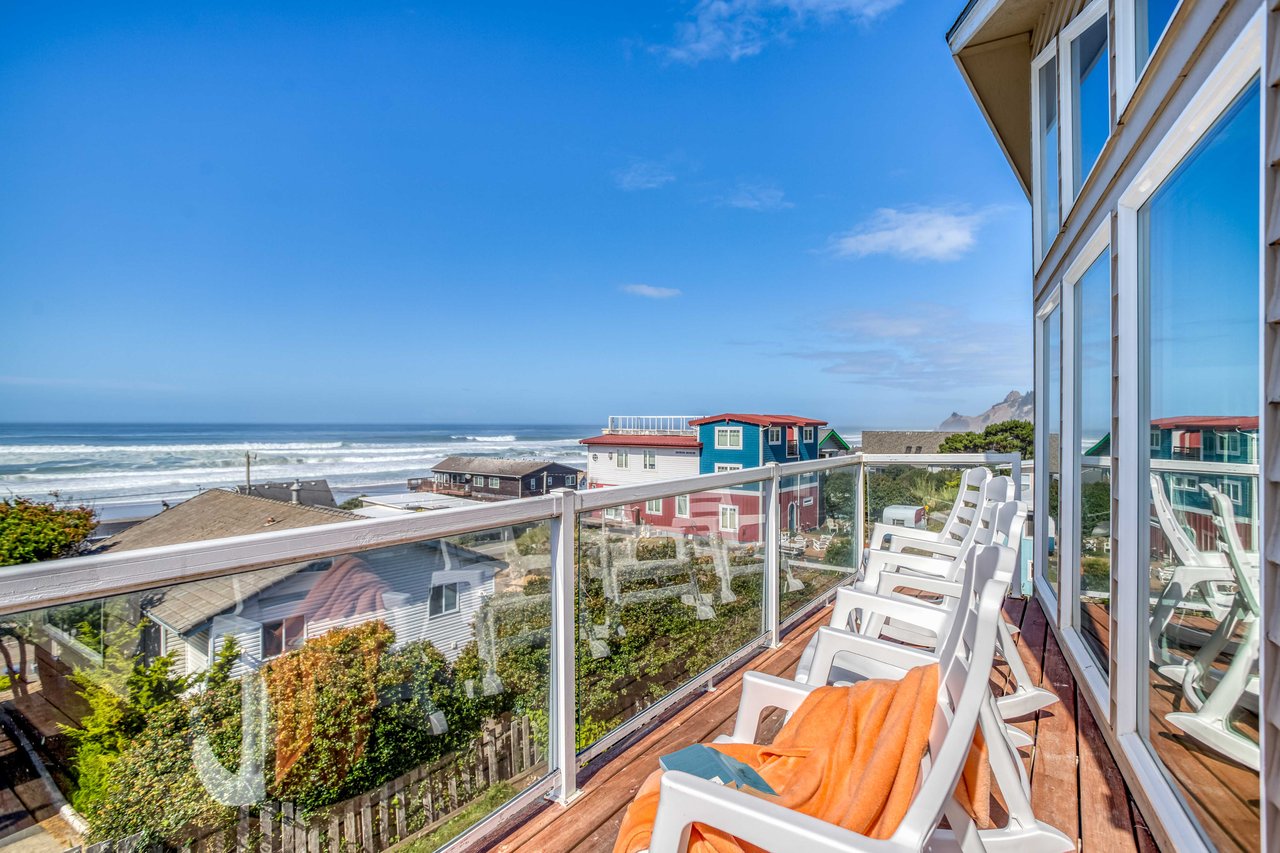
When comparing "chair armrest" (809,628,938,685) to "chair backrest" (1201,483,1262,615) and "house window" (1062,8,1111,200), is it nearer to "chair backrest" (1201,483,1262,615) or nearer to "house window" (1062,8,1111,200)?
"chair backrest" (1201,483,1262,615)

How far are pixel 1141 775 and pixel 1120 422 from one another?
1.11 m

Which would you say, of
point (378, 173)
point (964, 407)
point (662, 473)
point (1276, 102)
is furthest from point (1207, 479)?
point (378, 173)

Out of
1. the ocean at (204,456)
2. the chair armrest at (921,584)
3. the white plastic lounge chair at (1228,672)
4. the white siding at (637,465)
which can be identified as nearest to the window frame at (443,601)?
the chair armrest at (921,584)

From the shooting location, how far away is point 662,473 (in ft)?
80.3

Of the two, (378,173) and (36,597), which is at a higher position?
(378,173)

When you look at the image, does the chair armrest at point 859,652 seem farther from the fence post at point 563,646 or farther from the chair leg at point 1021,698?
the chair leg at point 1021,698

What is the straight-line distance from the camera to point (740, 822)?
111 cm

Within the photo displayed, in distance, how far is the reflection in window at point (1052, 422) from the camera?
370cm

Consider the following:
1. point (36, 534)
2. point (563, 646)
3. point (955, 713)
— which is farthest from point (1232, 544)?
point (36, 534)

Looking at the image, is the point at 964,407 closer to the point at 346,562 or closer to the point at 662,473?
the point at 662,473

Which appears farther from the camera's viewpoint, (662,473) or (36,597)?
(662,473)

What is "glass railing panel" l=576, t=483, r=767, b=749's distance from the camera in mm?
2402

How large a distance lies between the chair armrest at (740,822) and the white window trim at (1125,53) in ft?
8.03

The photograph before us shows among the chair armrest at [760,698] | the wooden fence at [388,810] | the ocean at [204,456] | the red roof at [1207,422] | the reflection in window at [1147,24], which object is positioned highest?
the reflection in window at [1147,24]
